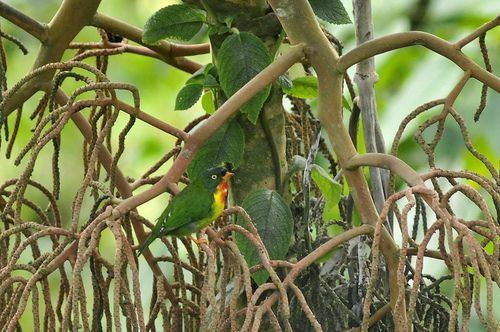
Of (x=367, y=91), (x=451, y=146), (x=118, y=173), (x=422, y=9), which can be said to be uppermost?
(x=422, y=9)

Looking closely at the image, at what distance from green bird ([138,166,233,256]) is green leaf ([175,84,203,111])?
0.15 m

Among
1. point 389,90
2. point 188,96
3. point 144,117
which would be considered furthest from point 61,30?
point 389,90

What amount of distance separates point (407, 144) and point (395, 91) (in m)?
0.43

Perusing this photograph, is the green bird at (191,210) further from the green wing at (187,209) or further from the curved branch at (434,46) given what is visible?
the curved branch at (434,46)

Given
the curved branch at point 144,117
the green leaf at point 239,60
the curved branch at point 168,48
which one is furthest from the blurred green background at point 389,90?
the curved branch at point 144,117

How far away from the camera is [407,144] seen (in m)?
2.38

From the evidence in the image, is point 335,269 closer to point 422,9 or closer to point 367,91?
point 367,91

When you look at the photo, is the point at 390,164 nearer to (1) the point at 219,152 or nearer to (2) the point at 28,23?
(1) the point at 219,152

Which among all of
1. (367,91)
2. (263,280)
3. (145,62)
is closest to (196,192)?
(263,280)

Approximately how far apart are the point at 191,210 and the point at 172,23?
9.7 inches

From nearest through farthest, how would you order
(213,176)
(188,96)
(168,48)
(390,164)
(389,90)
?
(390,164) → (213,176) → (188,96) → (168,48) → (389,90)

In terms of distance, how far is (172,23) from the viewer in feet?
3.26

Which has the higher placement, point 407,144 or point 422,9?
point 422,9

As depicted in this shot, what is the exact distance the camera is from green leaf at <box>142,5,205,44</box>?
39.0 inches
